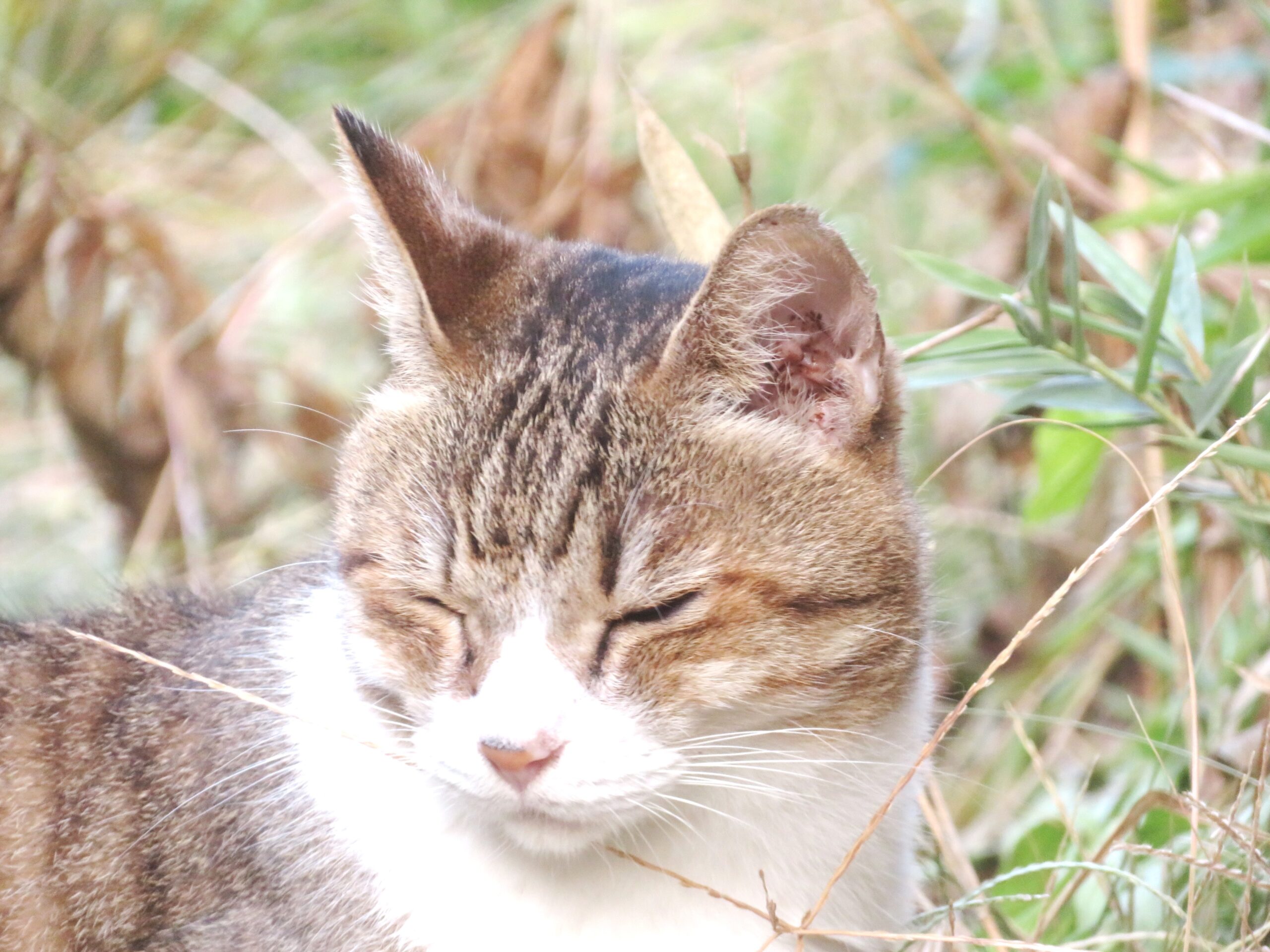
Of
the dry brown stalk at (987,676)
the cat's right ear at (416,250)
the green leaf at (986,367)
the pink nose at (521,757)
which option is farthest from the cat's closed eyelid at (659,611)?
the green leaf at (986,367)

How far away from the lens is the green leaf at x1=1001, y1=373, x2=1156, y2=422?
6.56 ft

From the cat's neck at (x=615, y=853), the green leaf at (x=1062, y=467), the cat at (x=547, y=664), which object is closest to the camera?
the cat at (x=547, y=664)

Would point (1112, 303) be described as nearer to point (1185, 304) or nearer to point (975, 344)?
point (1185, 304)

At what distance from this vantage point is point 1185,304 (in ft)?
6.72

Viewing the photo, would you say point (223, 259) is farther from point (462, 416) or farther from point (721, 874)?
point (721, 874)

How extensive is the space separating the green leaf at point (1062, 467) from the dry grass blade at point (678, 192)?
A: 0.73 m

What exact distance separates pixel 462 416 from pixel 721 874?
67 centimetres

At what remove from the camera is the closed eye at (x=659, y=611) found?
1.50m

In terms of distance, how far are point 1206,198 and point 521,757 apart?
1722mm

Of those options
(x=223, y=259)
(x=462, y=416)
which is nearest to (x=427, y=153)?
(x=223, y=259)

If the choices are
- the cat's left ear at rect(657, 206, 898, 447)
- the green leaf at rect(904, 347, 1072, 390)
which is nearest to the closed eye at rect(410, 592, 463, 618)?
the cat's left ear at rect(657, 206, 898, 447)

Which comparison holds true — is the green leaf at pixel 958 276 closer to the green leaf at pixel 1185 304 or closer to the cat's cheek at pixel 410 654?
the green leaf at pixel 1185 304

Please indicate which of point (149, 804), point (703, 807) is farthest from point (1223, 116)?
point (149, 804)

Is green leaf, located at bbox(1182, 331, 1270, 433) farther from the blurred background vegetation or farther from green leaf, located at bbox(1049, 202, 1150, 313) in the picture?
green leaf, located at bbox(1049, 202, 1150, 313)
